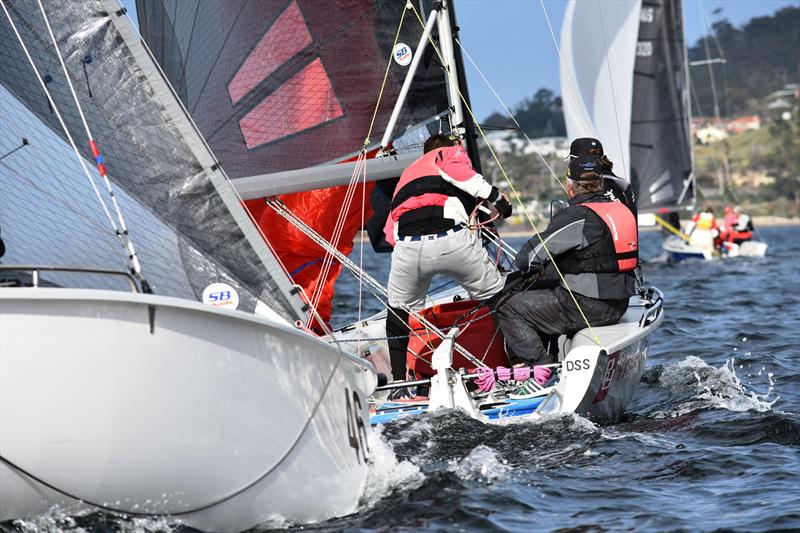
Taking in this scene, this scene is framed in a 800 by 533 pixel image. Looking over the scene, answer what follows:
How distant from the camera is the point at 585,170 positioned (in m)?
5.69

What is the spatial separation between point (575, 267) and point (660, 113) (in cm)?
1898

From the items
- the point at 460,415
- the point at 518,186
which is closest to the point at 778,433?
the point at 460,415

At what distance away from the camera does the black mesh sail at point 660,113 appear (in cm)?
2319

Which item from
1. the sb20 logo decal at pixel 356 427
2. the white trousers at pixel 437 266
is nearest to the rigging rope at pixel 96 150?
the sb20 logo decal at pixel 356 427

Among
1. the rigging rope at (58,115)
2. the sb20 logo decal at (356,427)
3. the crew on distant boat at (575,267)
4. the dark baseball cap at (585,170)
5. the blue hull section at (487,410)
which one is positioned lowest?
the blue hull section at (487,410)

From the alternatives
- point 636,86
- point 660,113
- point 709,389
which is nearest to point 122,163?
point 709,389

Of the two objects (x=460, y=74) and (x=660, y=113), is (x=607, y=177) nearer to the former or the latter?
(x=460, y=74)

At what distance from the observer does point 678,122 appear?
24250mm

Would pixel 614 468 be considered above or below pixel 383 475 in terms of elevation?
below

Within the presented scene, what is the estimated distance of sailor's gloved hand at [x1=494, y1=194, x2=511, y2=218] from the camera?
5441 mm

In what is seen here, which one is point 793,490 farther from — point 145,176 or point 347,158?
point 347,158

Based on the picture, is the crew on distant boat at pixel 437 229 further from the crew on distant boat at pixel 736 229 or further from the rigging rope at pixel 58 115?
the crew on distant boat at pixel 736 229

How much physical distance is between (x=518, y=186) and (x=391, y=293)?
7955 cm

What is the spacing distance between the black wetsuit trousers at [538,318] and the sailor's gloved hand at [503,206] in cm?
42
